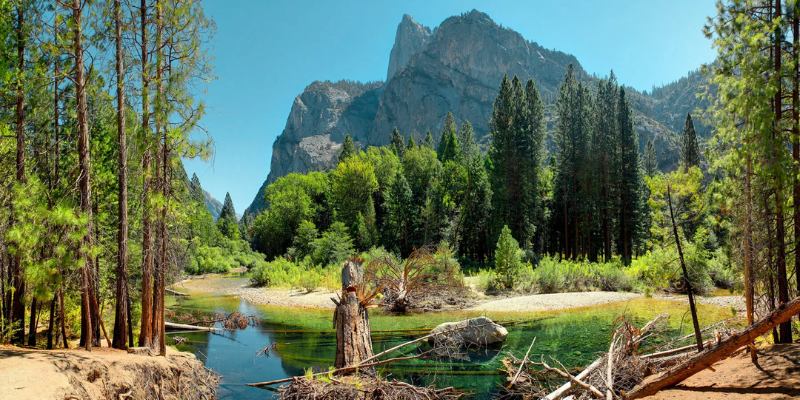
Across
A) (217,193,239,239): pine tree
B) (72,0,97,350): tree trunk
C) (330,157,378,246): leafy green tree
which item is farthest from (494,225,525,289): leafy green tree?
(217,193,239,239): pine tree

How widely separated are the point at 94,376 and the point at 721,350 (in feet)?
30.4

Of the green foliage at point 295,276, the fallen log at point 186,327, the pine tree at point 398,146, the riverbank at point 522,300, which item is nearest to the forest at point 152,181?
the fallen log at point 186,327

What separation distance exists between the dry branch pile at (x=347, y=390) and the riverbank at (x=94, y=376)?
254 cm

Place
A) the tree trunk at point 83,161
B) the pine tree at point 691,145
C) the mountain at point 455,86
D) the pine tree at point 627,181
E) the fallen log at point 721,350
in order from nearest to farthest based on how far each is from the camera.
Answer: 1. the fallen log at point 721,350
2. the tree trunk at point 83,161
3. the pine tree at point 627,181
4. the pine tree at point 691,145
5. the mountain at point 455,86

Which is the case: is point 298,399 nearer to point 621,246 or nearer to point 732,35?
point 732,35

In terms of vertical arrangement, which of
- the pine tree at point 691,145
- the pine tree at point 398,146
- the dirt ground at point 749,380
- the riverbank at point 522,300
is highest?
the pine tree at point 398,146

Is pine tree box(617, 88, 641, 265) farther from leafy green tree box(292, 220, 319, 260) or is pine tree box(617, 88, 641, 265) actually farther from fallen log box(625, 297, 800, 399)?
fallen log box(625, 297, 800, 399)

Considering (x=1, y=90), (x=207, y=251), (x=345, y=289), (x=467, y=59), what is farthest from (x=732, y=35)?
(x=467, y=59)

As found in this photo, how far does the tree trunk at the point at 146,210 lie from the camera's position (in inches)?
397

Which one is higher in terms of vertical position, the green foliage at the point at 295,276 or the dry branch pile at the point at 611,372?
the dry branch pile at the point at 611,372

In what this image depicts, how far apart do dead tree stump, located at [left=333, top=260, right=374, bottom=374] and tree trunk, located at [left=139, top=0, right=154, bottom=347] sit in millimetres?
4014

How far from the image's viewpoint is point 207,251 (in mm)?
62562

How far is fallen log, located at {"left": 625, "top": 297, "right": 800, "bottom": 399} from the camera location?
6188 mm

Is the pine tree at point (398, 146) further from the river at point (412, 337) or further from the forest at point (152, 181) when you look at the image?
the forest at point (152, 181)
